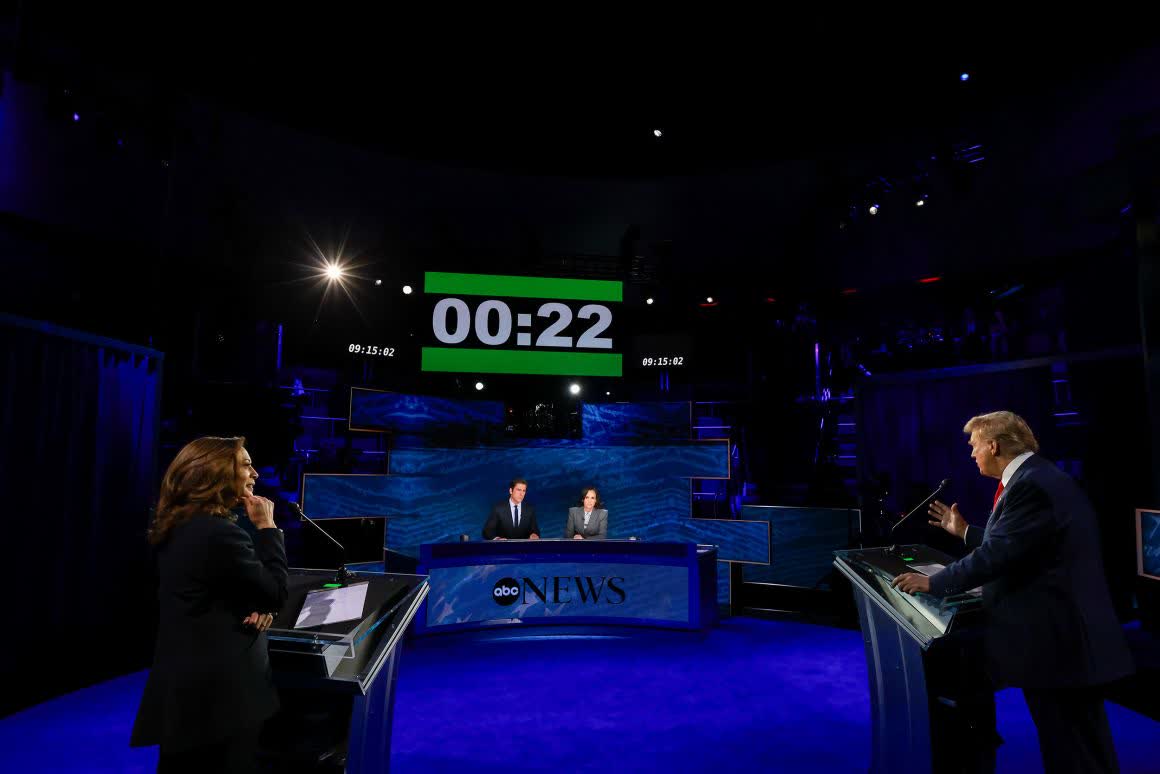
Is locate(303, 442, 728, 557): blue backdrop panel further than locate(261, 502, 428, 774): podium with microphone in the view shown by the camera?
Yes

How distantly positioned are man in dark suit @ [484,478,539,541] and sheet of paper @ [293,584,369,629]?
378 cm

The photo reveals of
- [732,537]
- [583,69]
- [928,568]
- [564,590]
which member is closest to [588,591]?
[564,590]

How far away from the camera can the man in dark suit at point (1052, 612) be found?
2.01 meters

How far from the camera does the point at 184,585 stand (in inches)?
66.6

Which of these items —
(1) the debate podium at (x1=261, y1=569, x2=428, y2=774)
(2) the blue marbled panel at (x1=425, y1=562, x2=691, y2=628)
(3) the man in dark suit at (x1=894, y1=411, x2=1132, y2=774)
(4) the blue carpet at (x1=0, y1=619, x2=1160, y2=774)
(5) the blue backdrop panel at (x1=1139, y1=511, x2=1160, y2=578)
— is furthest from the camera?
(2) the blue marbled panel at (x1=425, y1=562, x2=691, y2=628)

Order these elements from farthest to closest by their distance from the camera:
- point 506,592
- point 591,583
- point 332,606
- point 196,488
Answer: point 591,583
point 506,592
point 332,606
point 196,488

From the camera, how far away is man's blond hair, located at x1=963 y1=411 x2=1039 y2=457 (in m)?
2.32

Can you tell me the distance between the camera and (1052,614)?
2062 mm

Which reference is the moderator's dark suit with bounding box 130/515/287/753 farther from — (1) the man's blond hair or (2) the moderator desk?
(2) the moderator desk

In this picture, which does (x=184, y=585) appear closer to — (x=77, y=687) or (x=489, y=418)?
(x=77, y=687)

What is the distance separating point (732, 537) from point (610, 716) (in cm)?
330

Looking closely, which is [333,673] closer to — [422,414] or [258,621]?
[258,621]

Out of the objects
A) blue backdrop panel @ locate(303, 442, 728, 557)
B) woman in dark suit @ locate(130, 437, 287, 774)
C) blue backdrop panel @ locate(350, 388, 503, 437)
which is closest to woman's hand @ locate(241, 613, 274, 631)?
woman in dark suit @ locate(130, 437, 287, 774)

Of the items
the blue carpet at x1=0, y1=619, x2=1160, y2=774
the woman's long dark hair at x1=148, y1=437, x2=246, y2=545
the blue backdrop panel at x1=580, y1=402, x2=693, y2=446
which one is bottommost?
the blue carpet at x1=0, y1=619, x2=1160, y2=774
